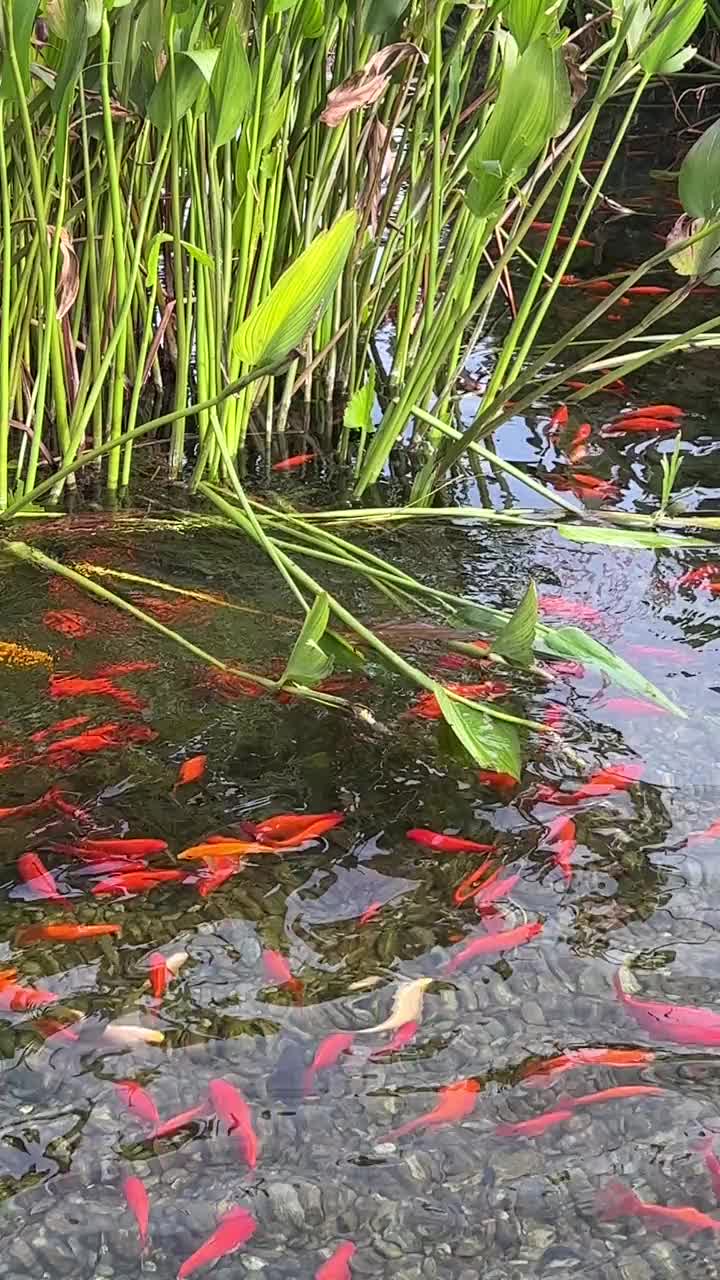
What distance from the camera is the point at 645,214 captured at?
3.66 meters

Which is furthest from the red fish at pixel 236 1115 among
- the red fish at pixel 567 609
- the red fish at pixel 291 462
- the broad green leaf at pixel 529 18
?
the red fish at pixel 291 462

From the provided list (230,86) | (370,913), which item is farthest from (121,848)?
(230,86)

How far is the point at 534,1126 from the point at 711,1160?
0.14 meters

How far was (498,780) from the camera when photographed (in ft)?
4.78

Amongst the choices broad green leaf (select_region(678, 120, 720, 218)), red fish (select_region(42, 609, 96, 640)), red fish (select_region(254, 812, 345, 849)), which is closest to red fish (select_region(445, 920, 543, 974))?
red fish (select_region(254, 812, 345, 849))

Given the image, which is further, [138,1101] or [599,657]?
[599,657]

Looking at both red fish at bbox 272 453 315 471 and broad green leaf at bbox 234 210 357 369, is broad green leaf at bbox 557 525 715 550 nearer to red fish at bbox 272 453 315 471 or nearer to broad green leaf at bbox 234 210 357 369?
broad green leaf at bbox 234 210 357 369

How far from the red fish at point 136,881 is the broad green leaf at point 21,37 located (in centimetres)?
85

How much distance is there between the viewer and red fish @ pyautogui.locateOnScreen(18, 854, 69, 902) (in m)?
1.26

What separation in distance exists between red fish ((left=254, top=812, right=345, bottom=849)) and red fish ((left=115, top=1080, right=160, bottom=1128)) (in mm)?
316

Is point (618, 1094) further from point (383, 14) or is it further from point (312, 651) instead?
point (383, 14)

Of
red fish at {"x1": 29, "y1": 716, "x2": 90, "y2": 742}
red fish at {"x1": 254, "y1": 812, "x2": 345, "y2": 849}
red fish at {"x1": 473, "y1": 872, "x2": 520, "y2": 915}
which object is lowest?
red fish at {"x1": 473, "y1": 872, "x2": 520, "y2": 915}

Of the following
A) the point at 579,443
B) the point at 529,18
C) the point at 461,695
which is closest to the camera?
the point at 529,18

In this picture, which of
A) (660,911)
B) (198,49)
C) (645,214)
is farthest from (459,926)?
(645,214)
